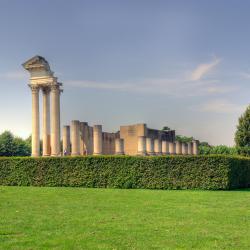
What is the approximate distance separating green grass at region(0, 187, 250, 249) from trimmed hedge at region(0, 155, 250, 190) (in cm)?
961

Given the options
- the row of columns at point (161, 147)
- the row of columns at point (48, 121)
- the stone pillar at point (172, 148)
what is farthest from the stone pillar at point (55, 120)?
the stone pillar at point (172, 148)

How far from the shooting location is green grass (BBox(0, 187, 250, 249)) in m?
10.1

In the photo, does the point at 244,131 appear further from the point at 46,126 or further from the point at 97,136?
the point at 46,126

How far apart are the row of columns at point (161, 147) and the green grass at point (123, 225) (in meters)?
24.9

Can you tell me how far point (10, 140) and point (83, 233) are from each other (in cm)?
7017

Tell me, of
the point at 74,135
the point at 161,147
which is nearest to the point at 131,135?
the point at 161,147

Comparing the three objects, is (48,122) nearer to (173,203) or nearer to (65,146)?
(65,146)

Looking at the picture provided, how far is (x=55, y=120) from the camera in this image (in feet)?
140

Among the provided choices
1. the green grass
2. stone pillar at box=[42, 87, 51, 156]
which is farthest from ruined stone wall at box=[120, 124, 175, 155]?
the green grass

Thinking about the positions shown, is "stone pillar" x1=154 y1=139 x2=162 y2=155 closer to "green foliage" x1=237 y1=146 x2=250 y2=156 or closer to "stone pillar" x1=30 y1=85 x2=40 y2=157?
"stone pillar" x1=30 y1=85 x2=40 y2=157

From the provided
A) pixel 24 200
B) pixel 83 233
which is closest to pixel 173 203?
pixel 24 200

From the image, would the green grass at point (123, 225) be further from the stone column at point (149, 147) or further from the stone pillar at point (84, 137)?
the stone pillar at point (84, 137)

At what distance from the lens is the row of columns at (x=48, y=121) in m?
42.6

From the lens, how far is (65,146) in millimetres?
43562
